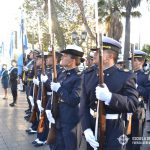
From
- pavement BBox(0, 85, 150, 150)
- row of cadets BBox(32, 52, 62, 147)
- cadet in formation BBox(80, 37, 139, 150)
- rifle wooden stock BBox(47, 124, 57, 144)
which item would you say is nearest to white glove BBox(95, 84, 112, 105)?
cadet in formation BBox(80, 37, 139, 150)

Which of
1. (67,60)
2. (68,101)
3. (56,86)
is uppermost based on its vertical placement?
(67,60)

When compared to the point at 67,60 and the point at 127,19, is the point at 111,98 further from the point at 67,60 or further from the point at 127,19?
the point at 127,19

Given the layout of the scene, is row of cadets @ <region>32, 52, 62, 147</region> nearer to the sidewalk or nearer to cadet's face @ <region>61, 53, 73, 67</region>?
the sidewalk

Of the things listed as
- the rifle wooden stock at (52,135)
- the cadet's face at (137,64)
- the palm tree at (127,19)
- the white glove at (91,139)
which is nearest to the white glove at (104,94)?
the white glove at (91,139)

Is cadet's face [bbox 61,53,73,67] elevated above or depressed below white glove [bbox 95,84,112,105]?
above

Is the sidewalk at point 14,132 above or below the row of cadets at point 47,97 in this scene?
Result: below

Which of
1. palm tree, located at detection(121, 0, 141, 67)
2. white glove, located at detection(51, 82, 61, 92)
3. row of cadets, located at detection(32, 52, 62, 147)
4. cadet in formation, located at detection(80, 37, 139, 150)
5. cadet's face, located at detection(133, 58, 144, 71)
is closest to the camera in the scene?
cadet in formation, located at detection(80, 37, 139, 150)

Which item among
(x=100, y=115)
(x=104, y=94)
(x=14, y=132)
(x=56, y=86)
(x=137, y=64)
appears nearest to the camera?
(x=104, y=94)

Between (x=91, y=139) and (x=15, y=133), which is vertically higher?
(x=91, y=139)

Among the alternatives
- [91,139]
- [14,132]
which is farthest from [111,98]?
[14,132]

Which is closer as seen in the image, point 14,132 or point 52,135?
point 52,135

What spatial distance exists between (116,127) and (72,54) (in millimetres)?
1821

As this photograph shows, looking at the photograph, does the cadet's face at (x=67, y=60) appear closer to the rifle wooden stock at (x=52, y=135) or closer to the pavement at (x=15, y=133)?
the rifle wooden stock at (x=52, y=135)

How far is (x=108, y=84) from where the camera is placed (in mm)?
3977
